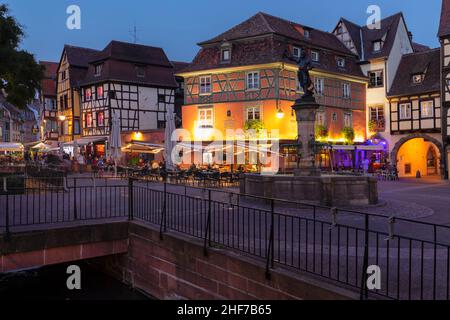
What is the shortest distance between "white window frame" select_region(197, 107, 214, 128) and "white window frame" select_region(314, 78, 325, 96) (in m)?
8.53

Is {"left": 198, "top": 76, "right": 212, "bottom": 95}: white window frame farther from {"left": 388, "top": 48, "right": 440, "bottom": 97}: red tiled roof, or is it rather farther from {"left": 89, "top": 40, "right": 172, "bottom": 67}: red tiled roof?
{"left": 388, "top": 48, "right": 440, "bottom": 97}: red tiled roof

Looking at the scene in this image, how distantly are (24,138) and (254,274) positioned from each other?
107420 mm

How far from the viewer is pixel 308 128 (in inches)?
645

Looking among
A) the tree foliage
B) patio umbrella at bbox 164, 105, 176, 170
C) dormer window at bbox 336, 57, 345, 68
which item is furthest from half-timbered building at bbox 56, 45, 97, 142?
Result: the tree foliage

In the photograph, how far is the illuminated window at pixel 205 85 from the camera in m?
38.0

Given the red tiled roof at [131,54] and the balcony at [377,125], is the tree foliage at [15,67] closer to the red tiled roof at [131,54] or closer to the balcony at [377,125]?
the red tiled roof at [131,54]

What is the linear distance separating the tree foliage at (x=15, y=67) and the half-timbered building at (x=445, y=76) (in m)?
27.0

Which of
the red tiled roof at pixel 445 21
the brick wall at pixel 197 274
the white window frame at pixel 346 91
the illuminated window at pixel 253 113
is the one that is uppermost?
the red tiled roof at pixel 445 21

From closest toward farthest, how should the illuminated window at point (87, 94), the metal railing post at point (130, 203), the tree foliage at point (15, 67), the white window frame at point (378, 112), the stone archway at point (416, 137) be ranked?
the metal railing post at point (130, 203), the tree foliage at point (15, 67), the stone archway at point (416, 137), the white window frame at point (378, 112), the illuminated window at point (87, 94)

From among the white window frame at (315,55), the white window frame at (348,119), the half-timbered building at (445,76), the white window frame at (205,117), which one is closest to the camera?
the half-timbered building at (445,76)

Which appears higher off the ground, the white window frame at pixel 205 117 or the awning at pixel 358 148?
the white window frame at pixel 205 117

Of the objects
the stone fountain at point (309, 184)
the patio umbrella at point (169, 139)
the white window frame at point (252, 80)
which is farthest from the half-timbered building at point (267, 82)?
the stone fountain at point (309, 184)

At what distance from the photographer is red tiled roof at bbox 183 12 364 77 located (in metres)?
35.3
